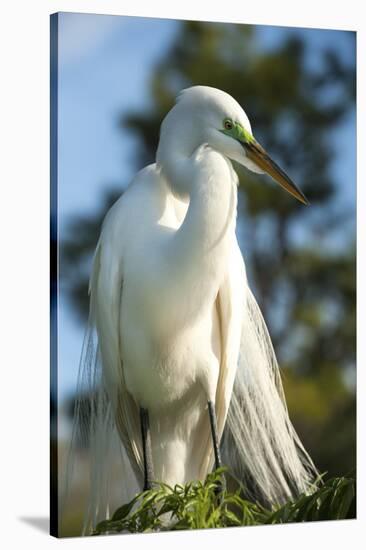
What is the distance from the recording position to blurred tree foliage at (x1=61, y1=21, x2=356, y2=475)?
16.0 feet

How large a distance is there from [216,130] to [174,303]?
2.02 ft

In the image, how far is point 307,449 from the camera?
16.6ft

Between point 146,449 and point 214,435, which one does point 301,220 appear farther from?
point 146,449

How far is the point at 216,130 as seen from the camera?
453 centimetres

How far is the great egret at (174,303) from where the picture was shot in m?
4.46

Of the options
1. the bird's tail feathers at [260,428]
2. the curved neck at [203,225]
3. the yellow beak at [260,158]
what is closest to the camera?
the curved neck at [203,225]

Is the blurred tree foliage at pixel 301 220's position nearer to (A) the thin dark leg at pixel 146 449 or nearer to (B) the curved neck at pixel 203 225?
(B) the curved neck at pixel 203 225

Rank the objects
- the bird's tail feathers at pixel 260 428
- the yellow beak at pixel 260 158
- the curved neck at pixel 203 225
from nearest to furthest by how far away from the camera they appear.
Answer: the curved neck at pixel 203 225 → the yellow beak at pixel 260 158 → the bird's tail feathers at pixel 260 428

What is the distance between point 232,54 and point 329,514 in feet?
5.70

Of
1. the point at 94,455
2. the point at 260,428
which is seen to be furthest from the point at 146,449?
the point at 260,428

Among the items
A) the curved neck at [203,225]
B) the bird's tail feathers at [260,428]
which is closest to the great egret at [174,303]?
the curved neck at [203,225]

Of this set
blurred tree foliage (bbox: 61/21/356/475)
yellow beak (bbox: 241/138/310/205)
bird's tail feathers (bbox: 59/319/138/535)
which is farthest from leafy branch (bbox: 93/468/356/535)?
yellow beak (bbox: 241/138/310/205)

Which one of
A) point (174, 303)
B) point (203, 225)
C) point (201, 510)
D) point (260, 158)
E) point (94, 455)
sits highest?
point (260, 158)

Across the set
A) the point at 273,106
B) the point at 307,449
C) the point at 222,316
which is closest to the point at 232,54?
the point at 273,106
